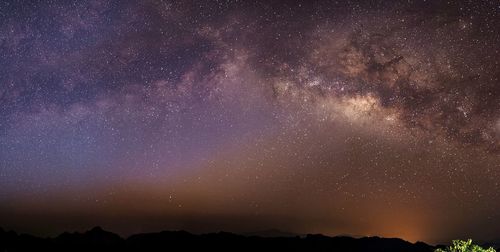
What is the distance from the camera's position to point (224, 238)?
196625 millimetres

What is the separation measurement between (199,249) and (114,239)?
35194mm

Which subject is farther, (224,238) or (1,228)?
(224,238)

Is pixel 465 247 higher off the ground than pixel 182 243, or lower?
lower

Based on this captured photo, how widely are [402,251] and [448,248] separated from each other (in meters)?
186

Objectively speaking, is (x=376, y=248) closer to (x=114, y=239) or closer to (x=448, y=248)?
(x=114, y=239)

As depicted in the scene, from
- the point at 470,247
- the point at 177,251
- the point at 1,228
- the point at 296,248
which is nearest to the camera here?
the point at 470,247

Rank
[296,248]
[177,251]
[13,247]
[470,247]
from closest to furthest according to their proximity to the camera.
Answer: [470,247] → [13,247] → [177,251] → [296,248]

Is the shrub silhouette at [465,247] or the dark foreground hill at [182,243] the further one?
the dark foreground hill at [182,243]

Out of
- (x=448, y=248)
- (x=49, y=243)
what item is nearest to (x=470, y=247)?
(x=448, y=248)

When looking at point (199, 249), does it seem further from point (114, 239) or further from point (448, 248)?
point (448, 248)

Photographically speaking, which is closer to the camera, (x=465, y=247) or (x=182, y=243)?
(x=465, y=247)

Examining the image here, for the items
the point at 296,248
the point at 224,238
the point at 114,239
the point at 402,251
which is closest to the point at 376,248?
the point at 402,251

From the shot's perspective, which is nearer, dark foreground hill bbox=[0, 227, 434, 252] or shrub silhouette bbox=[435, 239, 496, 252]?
shrub silhouette bbox=[435, 239, 496, 252]

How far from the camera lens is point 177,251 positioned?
582 ft
